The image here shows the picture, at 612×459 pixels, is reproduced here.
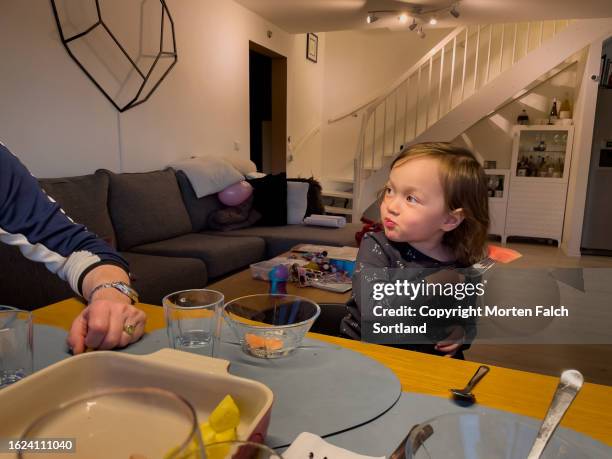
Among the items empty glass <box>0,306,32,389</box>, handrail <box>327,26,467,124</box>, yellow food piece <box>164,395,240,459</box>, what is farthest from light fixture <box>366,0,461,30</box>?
yellow food piece <box>164,395,240,459</box>

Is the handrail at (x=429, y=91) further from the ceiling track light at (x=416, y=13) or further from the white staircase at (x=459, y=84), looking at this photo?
the ceiling track light at (x=416, y=13)

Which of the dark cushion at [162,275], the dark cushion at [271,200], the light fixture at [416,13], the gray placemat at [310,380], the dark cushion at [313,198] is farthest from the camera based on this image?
the light fixture at [416,13]

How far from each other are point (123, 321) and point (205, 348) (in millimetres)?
142

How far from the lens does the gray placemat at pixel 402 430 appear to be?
0.46 meters

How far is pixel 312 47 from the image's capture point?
561cm

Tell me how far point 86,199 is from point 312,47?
4.12 metres

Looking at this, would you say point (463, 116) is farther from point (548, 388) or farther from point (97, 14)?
point (548, 388)

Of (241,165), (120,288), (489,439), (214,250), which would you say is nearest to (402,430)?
(489,439)

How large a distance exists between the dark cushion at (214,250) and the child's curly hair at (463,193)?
172 centimetres

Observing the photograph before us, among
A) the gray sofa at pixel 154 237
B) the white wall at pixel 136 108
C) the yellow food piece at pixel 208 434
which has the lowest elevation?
the gray sofa at pixel 154 237

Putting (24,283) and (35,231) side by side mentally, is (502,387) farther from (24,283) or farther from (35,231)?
(24,283)

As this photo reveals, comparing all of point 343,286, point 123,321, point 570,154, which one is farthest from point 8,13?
point 570,154

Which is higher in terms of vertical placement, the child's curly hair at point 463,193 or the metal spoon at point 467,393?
the child's curly hair at point 463,193

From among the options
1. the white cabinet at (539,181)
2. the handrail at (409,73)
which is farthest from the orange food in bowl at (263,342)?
the white cabinet at (539,181)
